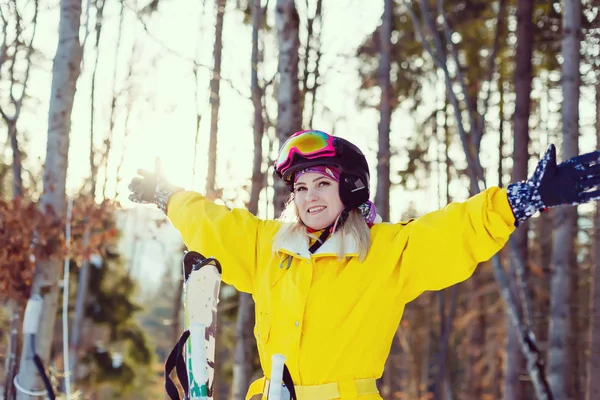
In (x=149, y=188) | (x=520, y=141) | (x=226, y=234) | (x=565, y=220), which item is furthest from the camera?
(x=520, y=141)

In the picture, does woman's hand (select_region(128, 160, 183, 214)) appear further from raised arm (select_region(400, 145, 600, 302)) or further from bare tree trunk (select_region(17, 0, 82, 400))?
bare tree trunk (select_region(17, 0, 82, 400))

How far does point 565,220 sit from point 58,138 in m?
4.71

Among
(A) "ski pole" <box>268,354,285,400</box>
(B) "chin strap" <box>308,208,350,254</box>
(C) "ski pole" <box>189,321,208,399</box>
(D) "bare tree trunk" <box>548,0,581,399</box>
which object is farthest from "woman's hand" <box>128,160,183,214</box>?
(D) "bare tree trunk" <box>548,0,581,399</box>

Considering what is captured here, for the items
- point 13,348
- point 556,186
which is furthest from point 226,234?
point 13,348

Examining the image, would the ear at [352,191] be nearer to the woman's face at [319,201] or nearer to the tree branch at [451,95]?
the woman's face at [319,201]

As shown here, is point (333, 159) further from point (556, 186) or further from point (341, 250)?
point (556, 186)

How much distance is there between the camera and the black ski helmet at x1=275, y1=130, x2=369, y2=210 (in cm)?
282

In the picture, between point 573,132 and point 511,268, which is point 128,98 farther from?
point 573,132

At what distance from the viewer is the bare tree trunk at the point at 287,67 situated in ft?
15.6

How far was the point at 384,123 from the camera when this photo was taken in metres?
9.43

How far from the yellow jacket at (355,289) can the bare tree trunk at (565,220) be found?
11.5 feet

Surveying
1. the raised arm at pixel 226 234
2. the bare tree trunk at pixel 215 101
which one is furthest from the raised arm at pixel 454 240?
the bare tree trunk at pixel 215 101

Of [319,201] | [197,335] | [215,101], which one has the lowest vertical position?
[197,335]

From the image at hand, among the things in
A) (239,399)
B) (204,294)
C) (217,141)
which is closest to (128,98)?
(217,141)
